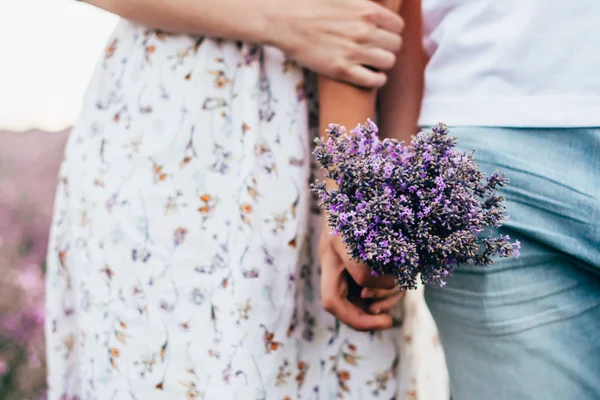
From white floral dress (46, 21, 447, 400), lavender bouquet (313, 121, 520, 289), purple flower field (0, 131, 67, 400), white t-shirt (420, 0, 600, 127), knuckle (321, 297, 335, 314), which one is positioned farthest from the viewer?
purple flower field (0, 131, 67, 400)

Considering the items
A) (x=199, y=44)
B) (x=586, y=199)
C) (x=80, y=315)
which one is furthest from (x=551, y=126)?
(x=80, y=315)

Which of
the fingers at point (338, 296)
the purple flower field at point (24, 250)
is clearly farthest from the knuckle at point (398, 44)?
the purple flower field at point (24, 250)

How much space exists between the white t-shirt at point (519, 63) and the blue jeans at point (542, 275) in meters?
0.02

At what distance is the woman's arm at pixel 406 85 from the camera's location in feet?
2.80

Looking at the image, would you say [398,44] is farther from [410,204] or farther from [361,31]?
[410,204]

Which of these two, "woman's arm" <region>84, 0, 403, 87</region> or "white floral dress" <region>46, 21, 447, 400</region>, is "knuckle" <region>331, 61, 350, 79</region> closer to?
"woman's arm" <region>84, 0, 403, 87</region>

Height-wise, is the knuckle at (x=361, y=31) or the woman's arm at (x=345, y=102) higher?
the knuckle at (x=361, y=31)

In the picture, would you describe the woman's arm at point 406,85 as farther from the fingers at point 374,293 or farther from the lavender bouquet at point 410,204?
the lavender bouquet at point 410,204

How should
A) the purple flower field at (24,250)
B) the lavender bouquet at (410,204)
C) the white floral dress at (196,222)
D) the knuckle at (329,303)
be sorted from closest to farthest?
the lavender bouquet at (410,204) → the knuckle at (329,303) → the white floral dress at (196,222) → the purple flower field at (24,250)

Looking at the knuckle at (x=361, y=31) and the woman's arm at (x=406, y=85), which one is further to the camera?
the woman's arm at (x=406, y=85)

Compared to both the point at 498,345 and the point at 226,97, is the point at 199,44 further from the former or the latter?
the point at 498,345

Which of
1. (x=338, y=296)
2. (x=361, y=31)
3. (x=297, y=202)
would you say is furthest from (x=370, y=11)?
(x=338, y=296)

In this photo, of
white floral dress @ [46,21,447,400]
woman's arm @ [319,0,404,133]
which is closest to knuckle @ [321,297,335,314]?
white floral dress @ [46,21,447,400]

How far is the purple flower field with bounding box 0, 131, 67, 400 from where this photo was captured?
6.11 feet
